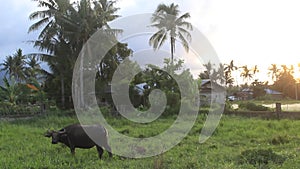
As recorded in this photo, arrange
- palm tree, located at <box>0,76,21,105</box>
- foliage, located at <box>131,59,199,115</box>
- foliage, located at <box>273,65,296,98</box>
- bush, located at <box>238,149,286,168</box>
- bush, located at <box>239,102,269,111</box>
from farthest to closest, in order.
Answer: foliage, located at <box>273,65,296,98</box> < palm tree, located at <box>0,76,21,105</box> < bush, located at <box>239,102,269,111</box> < foliage, located at <box>131,59,199,115</box> < bush, located at <box>238,149,286,168</box>

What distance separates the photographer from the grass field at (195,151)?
6617 mm

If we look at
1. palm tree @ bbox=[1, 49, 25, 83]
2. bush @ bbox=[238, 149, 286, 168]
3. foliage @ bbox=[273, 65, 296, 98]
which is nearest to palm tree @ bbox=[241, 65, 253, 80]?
foliage @ bbox=[273, 65, 296, 98]

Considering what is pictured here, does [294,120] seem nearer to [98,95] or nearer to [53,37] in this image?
[98,95]

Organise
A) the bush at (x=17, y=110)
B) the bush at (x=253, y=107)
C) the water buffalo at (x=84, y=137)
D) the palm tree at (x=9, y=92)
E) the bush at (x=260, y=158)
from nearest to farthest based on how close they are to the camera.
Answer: the bush at (x=260, y=158), the water buffalo at (x=84, y=137), the bush at (x=17, y=110), the bush at (x=253, y=107), the palm tree at (x=9, y=92)

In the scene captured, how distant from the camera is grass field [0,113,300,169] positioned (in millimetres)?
6617

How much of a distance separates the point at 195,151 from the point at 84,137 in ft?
9.47

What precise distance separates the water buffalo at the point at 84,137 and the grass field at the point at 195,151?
262 mm

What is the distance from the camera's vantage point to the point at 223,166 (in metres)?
6.18

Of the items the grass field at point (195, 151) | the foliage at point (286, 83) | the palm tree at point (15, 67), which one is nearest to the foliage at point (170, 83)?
the grass field at point (195, 151)

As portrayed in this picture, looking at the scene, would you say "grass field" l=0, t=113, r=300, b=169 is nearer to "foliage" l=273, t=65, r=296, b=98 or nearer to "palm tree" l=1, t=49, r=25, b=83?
"palm tree" l=1, t=49, r=25, b=83

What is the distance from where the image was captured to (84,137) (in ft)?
26.0

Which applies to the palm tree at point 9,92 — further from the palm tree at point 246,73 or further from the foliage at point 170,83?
the palm tree at point 246,73

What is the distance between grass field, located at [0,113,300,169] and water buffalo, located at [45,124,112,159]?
0.26 meters

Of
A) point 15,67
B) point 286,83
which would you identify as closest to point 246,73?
point 286,83
